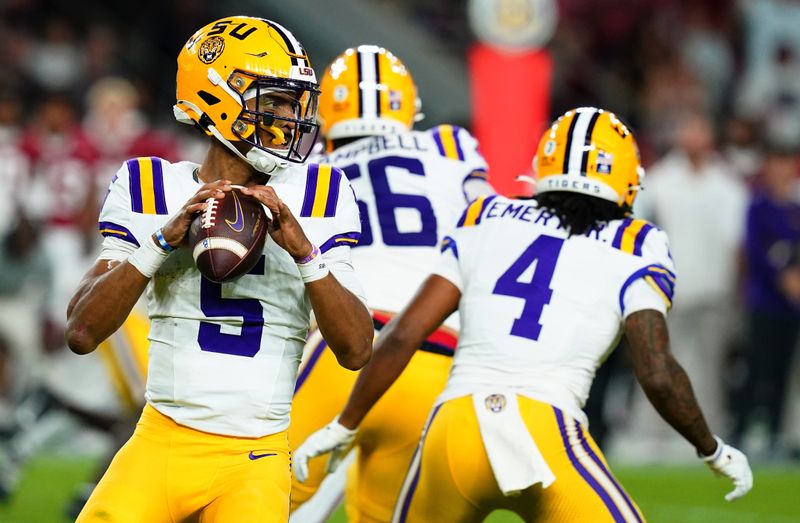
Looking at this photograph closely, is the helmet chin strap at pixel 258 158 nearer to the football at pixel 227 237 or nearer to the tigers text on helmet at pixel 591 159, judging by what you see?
the football at pixel 227 237

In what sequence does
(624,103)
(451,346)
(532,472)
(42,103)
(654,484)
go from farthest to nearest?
(624,103) < (42,103) < (654,484) < (451,346) < (532,472)

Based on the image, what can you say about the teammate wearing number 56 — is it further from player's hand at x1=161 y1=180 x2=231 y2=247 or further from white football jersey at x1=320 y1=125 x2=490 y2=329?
white football jersey at x1=320 y1=125 x2=490 y2=329

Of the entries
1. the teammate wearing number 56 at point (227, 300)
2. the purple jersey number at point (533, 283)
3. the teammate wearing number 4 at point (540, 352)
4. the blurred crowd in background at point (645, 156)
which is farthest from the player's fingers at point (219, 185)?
the blurred crowd in background at point (645, 156)

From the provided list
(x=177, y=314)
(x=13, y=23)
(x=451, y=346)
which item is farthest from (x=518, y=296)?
(x=13, y=23)

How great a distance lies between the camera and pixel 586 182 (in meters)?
4.07

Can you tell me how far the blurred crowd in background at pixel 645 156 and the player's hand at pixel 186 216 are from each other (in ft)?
14.7

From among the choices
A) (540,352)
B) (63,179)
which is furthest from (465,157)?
(63,179)

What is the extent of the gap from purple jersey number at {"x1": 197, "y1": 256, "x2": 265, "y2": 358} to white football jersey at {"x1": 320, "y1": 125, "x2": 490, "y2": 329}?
1321 mm

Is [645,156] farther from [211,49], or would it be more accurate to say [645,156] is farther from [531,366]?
[211,49]

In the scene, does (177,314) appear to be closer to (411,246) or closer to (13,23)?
(411,246)

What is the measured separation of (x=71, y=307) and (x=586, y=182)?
5.03 feet

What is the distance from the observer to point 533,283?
12.9ft

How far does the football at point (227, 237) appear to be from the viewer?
124 inches

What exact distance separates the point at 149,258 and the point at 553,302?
1.22 meters
